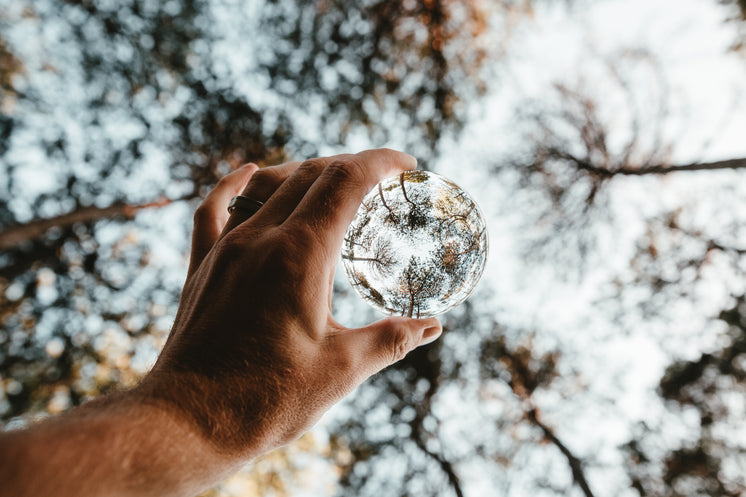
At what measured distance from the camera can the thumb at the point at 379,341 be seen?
74.9 inches

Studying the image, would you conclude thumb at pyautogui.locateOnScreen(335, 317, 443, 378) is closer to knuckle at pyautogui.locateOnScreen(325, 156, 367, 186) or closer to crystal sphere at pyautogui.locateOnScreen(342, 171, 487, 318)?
crystal sphere at pyautogui.locateOnScreen(342, 171, 487, 318)

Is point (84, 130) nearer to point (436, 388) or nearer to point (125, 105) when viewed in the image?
point (125, 105)

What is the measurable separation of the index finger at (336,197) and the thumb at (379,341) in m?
0.48

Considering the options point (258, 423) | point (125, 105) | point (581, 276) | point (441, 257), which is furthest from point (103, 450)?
point (581, 276)

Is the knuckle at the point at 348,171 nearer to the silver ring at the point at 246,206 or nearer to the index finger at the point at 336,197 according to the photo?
the index finger at the point at 336,197

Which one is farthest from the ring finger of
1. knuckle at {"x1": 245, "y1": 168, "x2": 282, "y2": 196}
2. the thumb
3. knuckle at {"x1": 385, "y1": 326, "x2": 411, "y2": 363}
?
knuckle at {"x1": 385, "y1": 326, "x2": 411, "y2": 363}

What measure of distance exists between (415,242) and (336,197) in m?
0.46

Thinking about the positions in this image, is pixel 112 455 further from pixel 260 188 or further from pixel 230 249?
pixel 260 188

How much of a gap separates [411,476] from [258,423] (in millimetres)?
7208

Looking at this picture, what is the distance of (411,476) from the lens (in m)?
7.51

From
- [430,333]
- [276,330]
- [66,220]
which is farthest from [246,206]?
[66,220]

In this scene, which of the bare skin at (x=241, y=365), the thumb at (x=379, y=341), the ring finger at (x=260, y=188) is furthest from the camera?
the ring finger at (x=260, y=188)

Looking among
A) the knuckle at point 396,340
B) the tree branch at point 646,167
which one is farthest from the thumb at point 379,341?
the tree branch at point 646,167

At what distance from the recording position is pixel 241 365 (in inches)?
58.2
